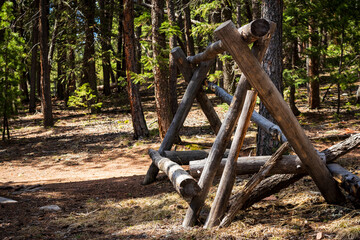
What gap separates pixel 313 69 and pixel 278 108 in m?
10.9

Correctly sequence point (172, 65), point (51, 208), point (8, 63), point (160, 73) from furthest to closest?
point (8, 63)
point (172, 65)
point (160, 73)
point (51, 208)

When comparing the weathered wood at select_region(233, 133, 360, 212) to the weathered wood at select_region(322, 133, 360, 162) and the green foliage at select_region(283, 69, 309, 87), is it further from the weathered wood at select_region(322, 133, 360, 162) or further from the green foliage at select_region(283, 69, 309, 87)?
the green foliage at select_region(283, 69, 309, 87)

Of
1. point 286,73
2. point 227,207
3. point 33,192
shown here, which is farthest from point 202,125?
point 227,207

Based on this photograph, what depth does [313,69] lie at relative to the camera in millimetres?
13602

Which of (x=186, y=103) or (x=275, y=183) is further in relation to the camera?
(x=186, y=103)

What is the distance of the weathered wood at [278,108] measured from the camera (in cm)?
368

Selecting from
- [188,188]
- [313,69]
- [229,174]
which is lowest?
[188,188]

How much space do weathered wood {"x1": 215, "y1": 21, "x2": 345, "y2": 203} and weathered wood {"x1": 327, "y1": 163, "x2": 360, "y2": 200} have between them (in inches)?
4.4

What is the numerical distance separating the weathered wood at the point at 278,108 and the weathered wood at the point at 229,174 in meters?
0.37

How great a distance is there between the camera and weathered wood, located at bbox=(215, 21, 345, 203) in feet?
12.1

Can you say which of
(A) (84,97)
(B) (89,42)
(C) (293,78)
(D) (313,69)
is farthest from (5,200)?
(A) (84,97)

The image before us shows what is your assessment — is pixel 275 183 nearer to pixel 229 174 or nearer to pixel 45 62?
pixel 229 174

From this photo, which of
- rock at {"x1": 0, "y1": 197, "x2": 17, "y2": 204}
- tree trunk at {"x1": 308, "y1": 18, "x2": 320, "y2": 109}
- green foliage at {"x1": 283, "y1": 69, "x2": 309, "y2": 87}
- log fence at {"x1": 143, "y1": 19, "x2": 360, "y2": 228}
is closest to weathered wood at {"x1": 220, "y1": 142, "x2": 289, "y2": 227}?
log fence at {"x1": 143, "y1": 19, "x2": 360, "y2": 228}

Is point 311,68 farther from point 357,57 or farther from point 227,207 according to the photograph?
point 227,207
